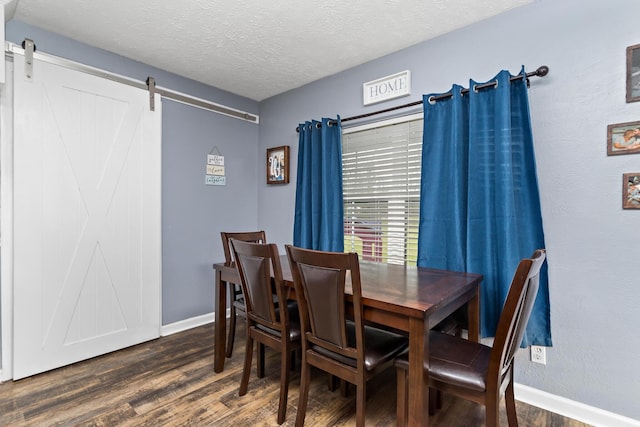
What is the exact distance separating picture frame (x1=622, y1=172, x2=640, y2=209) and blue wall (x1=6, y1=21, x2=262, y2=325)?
3.13 m

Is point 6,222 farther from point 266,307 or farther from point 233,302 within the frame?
point 266,307

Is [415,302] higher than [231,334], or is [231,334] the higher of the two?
[415,302]

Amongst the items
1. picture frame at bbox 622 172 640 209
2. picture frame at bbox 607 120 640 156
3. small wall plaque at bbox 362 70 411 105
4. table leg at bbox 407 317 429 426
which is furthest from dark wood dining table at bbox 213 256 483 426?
small wall plaque at bbox 362 70 411 105

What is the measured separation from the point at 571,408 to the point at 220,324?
2.23m

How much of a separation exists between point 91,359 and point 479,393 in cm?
274

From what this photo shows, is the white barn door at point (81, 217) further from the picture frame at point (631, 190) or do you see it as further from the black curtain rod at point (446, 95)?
the picture frame at point (631, 190)

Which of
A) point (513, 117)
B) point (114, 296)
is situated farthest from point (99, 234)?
point (513, 117)

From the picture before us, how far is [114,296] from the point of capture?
2.59 m

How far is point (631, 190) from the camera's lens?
1639 millimetres

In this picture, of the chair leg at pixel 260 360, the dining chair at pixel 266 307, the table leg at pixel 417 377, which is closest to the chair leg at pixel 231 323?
the chair leg at pixel 260 360

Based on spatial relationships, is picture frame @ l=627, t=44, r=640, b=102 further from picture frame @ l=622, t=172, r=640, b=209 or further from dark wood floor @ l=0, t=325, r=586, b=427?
dark wood floor @ l=0, t=325, r=586, b=427

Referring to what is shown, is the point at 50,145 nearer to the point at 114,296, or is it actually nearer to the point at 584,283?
the point at 114,296

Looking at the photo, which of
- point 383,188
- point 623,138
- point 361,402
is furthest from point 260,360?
point 623,138

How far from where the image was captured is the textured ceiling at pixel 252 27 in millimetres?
1987
